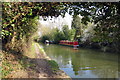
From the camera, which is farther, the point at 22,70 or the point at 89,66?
the point at 89,66

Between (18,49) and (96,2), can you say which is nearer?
(96,2)

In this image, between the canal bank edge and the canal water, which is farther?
the canal water

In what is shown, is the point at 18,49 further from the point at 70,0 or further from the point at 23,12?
the point at 70,0

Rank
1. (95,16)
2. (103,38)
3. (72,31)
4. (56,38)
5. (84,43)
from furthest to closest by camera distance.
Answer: (56,38)
(72,31)
(84,43)
(95,16)
(103,38)

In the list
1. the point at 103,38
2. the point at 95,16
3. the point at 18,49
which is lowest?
the point at 18,49

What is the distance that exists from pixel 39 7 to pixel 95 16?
171 cm

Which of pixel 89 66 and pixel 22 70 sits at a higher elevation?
pixel 22 70

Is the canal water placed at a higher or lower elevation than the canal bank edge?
lower

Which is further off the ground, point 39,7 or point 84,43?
point 39,7

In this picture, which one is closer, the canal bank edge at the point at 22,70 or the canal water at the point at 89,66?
the canal bank edge at the point at 22,70

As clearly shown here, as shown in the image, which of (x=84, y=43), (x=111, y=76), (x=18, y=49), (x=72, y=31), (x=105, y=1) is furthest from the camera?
(x=72, y=31)

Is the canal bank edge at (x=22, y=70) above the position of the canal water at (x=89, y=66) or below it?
above

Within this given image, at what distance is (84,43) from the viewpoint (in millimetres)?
25547

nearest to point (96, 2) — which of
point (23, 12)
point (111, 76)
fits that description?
point (23, 12)
